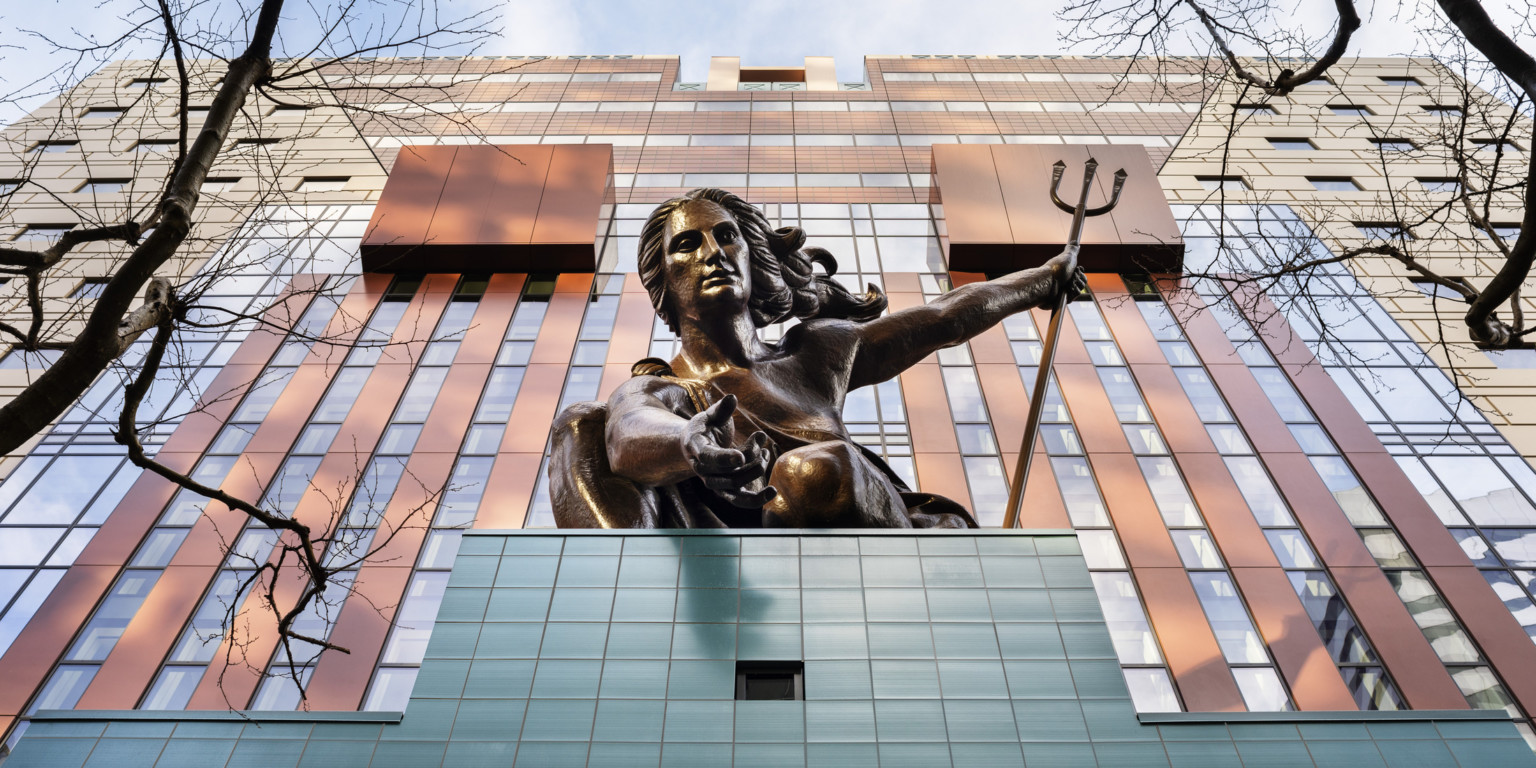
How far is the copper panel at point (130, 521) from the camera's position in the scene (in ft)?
58.4

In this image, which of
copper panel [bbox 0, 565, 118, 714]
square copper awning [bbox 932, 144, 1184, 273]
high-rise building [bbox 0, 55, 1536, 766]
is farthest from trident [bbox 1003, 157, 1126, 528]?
square copper awning [bbox 932, 144, 1184, 273]

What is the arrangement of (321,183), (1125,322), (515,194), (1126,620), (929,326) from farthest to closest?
1. (321,183)
2. (515,194)
3. (1125,322)
4. (1126,620)
5. (929,326)

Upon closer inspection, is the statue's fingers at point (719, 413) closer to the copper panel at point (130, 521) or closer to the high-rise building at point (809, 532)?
the high-rise building at point (809, 532)

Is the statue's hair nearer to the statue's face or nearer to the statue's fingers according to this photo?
the statue's face

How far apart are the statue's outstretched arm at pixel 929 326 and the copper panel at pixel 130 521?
13.9 meters

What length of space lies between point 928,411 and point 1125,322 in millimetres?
5423

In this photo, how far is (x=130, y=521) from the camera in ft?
60.5

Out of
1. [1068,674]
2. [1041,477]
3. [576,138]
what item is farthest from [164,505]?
[576,138]

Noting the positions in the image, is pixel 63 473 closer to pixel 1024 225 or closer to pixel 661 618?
pixel 661 618

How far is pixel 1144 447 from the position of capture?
20406 millimetres

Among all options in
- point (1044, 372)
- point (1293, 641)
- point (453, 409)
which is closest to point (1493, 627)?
point (1293, 641)

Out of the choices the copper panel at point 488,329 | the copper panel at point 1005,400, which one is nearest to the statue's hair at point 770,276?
the copper panel at point 1005,400

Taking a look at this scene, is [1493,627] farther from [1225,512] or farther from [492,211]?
[492,211]

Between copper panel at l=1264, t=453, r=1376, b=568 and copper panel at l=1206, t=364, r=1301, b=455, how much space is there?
0.31m
